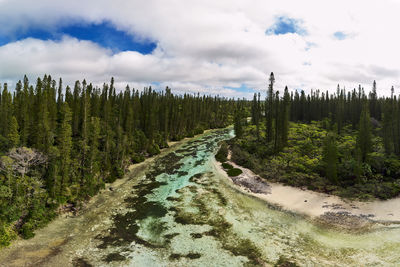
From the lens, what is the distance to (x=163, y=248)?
17.5 m

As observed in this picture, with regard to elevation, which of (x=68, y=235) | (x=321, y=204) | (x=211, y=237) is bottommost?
(x=68, y=235)

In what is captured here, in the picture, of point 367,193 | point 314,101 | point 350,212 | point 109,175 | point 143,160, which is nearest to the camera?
point 350,212

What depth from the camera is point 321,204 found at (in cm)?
2539

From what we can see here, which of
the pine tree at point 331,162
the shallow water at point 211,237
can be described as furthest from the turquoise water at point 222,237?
the pine tree at point 331,162

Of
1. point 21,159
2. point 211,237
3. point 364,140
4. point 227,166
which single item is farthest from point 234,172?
point 21,159

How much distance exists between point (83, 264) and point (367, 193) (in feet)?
104

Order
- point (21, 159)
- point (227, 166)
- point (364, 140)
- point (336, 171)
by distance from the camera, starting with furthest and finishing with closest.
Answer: point (227, 166) < point (364, 140) < point (336, 171) < point (21, 159)

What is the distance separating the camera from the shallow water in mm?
15914

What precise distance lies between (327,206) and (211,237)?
1513 cm

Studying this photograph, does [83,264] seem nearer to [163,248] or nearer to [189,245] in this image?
[163,248]

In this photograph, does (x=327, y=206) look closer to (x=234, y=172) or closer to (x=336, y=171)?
(x=336, y=171)

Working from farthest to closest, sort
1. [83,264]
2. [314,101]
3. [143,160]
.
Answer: [314,101] < [143,160] < [83,264]

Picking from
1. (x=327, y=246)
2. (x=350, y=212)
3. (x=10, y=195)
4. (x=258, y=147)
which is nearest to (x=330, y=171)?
(x=350, y=212)

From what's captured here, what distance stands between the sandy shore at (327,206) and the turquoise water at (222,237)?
163 cm
